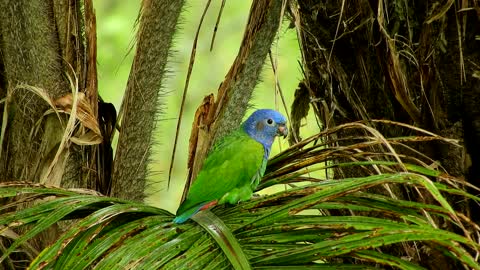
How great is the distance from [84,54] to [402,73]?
864mm

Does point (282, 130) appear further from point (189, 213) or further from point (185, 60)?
point (185, 60)

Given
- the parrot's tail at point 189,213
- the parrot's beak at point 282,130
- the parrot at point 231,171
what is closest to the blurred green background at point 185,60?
the parrot's beak at point 282,130

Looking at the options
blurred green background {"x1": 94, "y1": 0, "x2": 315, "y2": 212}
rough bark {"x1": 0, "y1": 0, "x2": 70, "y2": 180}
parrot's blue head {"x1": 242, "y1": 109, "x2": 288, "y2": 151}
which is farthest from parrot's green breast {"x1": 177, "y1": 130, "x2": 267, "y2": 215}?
blurred green background {"x1": 94, "y1": 0, "x2": 315, "y2": 212}

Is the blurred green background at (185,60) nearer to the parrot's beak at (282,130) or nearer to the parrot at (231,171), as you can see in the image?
the parrot's beak at (282,130)

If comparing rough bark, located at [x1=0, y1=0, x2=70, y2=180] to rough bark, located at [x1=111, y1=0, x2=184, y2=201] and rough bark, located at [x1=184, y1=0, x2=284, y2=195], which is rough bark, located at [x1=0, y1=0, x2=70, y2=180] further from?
rough bark, located at [x1=184, y1=0, x2=284, y2=195]

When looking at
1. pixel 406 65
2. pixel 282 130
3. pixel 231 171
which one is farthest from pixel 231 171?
pixel 406 65

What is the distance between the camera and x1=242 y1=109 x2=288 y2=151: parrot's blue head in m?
2.39

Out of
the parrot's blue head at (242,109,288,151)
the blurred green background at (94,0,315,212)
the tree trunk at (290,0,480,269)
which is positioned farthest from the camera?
the blurred green background at (94,0,315,212)

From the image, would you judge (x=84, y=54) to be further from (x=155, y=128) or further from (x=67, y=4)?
(x=155, y=128)

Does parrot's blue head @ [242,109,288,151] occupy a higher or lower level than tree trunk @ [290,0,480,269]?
lower

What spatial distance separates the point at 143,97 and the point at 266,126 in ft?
1.59

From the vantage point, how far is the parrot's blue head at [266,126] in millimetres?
2389

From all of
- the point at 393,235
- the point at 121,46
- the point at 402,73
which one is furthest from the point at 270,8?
the point at 121,46

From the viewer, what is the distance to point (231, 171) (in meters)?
2.12
